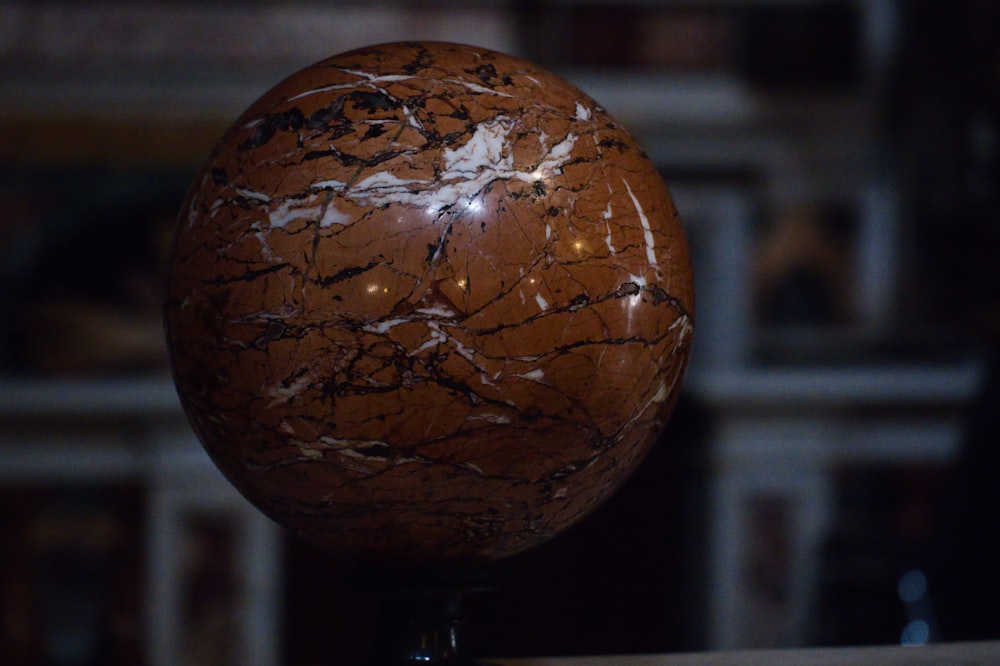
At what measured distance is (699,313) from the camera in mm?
4203

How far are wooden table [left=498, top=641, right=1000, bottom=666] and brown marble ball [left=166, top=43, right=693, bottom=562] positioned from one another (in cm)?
35

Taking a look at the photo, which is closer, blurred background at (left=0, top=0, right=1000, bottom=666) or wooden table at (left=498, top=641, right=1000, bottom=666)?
wooden table at (left=498, top=641, right=1000, bottom=666)

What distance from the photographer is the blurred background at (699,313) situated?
365cm

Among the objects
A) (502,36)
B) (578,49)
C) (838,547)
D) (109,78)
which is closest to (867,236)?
(578,49)

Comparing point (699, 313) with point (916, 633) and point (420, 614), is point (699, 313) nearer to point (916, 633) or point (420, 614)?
point (916, 633)

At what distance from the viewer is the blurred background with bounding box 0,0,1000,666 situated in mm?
3650

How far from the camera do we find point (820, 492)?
3.98 m

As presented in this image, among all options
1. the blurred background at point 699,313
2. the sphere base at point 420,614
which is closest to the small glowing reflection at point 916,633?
the blurred background at point 699,313

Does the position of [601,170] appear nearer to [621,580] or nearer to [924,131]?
[621,580]

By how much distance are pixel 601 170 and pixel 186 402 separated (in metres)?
0.47

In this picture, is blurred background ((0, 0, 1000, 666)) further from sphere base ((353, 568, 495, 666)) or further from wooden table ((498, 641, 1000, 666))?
sphere base ((353, 568, 495, 666))

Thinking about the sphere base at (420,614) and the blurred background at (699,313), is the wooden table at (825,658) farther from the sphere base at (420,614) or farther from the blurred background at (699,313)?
the blurred background at (699,313)

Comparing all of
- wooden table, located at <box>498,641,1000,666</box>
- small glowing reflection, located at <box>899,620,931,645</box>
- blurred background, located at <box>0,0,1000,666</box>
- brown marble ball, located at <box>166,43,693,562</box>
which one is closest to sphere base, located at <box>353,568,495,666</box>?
brown marble ball, located at <box>166,43,693,562</box>

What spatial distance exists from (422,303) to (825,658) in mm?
765
